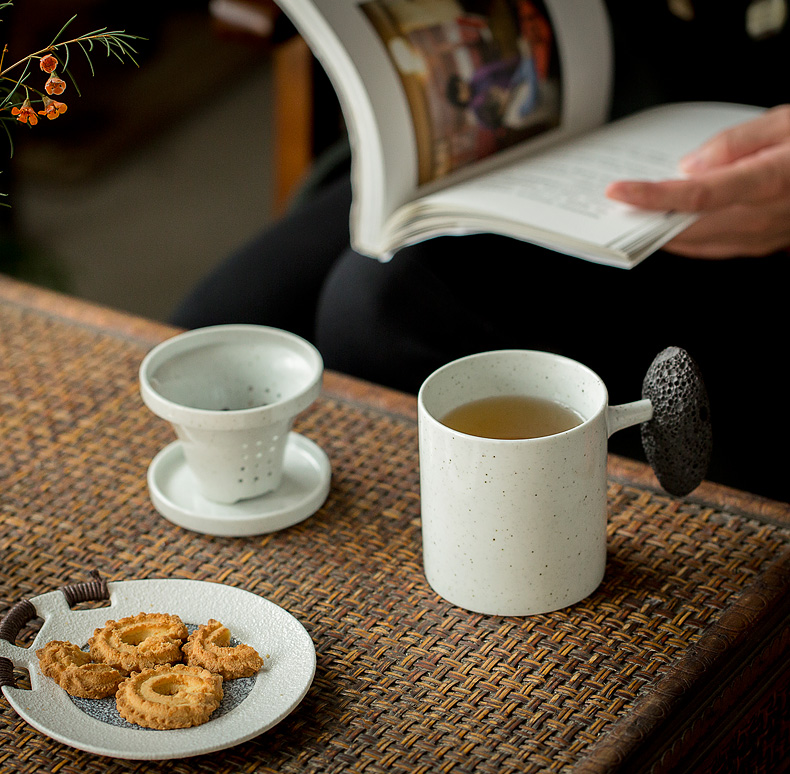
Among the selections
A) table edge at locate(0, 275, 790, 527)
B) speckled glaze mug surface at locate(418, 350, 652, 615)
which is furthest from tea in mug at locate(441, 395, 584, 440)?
table edge at locate(0, 275, 790, 527)

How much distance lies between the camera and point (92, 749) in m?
0.45

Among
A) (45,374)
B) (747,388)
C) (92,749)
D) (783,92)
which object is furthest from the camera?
(783,92)

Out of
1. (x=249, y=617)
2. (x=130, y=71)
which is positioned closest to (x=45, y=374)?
(x=249, y=617)

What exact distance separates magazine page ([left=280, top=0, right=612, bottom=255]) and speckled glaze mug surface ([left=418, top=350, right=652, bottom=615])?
0.28 meters

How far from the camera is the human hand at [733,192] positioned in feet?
2.49

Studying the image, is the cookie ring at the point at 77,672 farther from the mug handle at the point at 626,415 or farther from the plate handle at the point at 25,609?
the mug handle at the point at 626,415

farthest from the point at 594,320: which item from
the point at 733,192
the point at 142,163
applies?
the point at 142,163

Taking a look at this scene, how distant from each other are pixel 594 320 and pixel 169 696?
59 centimetres

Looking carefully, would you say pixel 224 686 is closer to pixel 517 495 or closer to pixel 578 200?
pixel 517 495

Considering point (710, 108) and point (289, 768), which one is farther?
point (710, 108)

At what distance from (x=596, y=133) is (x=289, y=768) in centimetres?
67

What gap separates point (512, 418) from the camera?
57 centimetres

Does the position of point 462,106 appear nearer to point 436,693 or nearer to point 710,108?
point 710,108

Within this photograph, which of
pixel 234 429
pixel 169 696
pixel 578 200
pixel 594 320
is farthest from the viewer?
pixel 594 320
